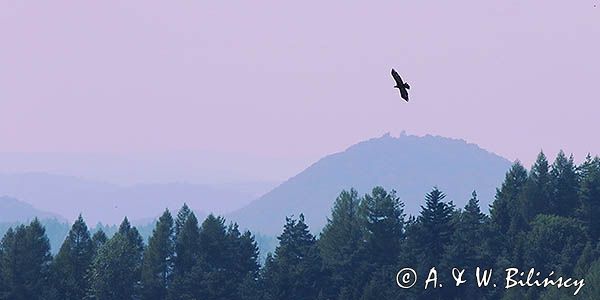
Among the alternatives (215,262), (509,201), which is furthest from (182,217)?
(509,201)

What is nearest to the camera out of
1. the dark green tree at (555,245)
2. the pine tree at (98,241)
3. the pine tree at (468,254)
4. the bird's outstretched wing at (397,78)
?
the bird's outstretched wing at (397,78)

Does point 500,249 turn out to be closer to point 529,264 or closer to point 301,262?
point 529,264

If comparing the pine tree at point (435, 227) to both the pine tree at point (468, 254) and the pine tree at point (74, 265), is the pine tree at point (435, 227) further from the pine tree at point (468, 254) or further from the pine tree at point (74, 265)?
the pine tree at point (74, 265)

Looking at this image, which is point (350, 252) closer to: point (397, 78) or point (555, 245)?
point (555, 245)

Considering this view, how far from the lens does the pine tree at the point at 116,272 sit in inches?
3999

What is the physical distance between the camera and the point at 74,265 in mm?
106188

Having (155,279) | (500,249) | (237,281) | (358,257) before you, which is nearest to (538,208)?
(500,249)

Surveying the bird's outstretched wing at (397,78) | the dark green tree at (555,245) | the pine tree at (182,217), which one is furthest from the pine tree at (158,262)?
the bird's outstretched wing at (397,78)

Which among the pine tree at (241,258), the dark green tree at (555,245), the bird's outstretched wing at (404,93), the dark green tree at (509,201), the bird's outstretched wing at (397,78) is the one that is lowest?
the bird's outstretched wing at (404,93)

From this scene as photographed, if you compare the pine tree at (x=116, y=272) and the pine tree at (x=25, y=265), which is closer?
the pine tree at (x=116, y=272)

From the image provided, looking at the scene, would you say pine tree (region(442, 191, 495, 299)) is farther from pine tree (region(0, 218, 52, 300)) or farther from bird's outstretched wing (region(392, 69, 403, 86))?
bird's outstretched wing (region(392, 69, 403, 86))

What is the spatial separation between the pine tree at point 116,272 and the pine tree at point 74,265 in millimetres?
1570

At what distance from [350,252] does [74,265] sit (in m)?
23.9

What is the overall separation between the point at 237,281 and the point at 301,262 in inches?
242
